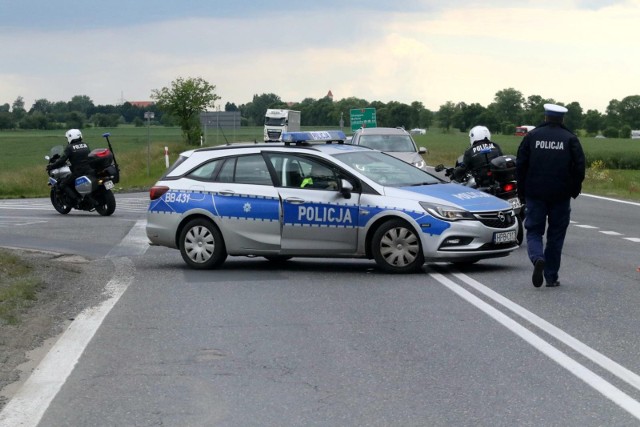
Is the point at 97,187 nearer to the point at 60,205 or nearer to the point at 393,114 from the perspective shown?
the point at 60,205

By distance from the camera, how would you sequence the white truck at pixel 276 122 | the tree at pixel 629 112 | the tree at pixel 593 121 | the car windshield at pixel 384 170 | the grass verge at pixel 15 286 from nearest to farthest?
1. the grass verge at pixel 15 286
2. the car windshield at pixel 384 170
3. the white truck at pixel 276 122
4. the tree at pixel 593 121
5. the tree at pixel 629 112

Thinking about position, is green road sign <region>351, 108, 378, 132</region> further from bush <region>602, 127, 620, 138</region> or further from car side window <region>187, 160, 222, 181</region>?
bush <region>602, 127, 620, 138</region>

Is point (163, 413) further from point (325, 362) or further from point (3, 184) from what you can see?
point (3, 184)

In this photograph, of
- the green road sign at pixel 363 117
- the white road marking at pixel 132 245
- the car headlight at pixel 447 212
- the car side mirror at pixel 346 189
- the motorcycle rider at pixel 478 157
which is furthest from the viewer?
the green road sign at pixel 363 117

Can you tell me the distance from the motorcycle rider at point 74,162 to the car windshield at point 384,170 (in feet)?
40.2

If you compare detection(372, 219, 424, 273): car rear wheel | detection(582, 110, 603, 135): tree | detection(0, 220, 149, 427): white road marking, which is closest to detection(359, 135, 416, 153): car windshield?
detection(372, 219, 424, 273): car rear wheel

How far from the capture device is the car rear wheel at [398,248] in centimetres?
1377

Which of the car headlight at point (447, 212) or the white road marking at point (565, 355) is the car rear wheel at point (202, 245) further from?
the white road marking at point (565, 355)

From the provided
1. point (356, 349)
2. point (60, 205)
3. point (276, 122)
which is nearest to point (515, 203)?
point (356, 349)

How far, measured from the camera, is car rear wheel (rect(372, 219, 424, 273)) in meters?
13.8

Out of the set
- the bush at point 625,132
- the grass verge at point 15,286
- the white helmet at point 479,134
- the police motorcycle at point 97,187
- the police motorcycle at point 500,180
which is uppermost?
the white helmet at point 479,134

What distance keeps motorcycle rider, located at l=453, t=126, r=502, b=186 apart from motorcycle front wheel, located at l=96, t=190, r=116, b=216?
10843 mm

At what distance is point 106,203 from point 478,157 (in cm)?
1136

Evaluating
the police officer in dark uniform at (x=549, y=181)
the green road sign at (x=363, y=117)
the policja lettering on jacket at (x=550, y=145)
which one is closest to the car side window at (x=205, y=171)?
the police officer in dark uniform at (x=549, y=181)
